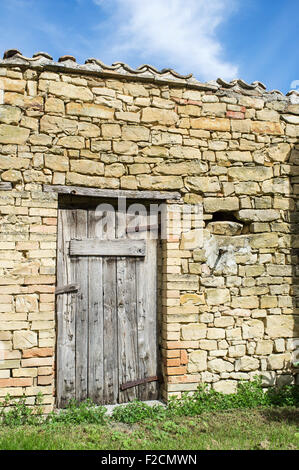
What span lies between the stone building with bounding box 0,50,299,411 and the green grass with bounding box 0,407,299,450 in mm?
435

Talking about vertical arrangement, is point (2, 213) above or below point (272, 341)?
above

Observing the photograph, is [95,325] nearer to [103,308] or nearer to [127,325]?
[103,308]

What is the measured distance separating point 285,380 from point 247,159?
279 centimetres

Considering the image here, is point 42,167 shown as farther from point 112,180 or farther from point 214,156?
point 214,156

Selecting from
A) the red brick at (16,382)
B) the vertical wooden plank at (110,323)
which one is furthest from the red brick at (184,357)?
the red brick at (16,382)

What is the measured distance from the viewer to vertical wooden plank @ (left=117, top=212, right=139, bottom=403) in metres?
4.62

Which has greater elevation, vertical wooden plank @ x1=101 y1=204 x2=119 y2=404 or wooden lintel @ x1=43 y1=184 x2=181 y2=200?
wooden lintel @ x1=43 y1=184 x2=181 y2=200

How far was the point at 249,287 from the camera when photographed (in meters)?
4.89

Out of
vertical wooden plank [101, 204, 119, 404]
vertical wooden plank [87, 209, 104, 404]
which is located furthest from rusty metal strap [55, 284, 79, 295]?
vertical wooden plank [101, 204, 119, 404]

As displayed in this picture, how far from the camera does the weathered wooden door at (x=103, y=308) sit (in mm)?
4465

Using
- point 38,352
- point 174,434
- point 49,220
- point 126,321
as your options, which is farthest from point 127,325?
point 49,220

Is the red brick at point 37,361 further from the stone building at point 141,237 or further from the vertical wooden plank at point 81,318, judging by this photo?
the vertical wooden plank at point 81,318

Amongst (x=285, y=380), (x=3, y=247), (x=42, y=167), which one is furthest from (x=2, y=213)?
(x=285, y=380)

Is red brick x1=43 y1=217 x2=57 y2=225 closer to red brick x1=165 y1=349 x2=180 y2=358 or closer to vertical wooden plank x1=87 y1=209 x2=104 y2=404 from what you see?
vertical wooden plank x1=87 y1=209 x2=104 y2=404
